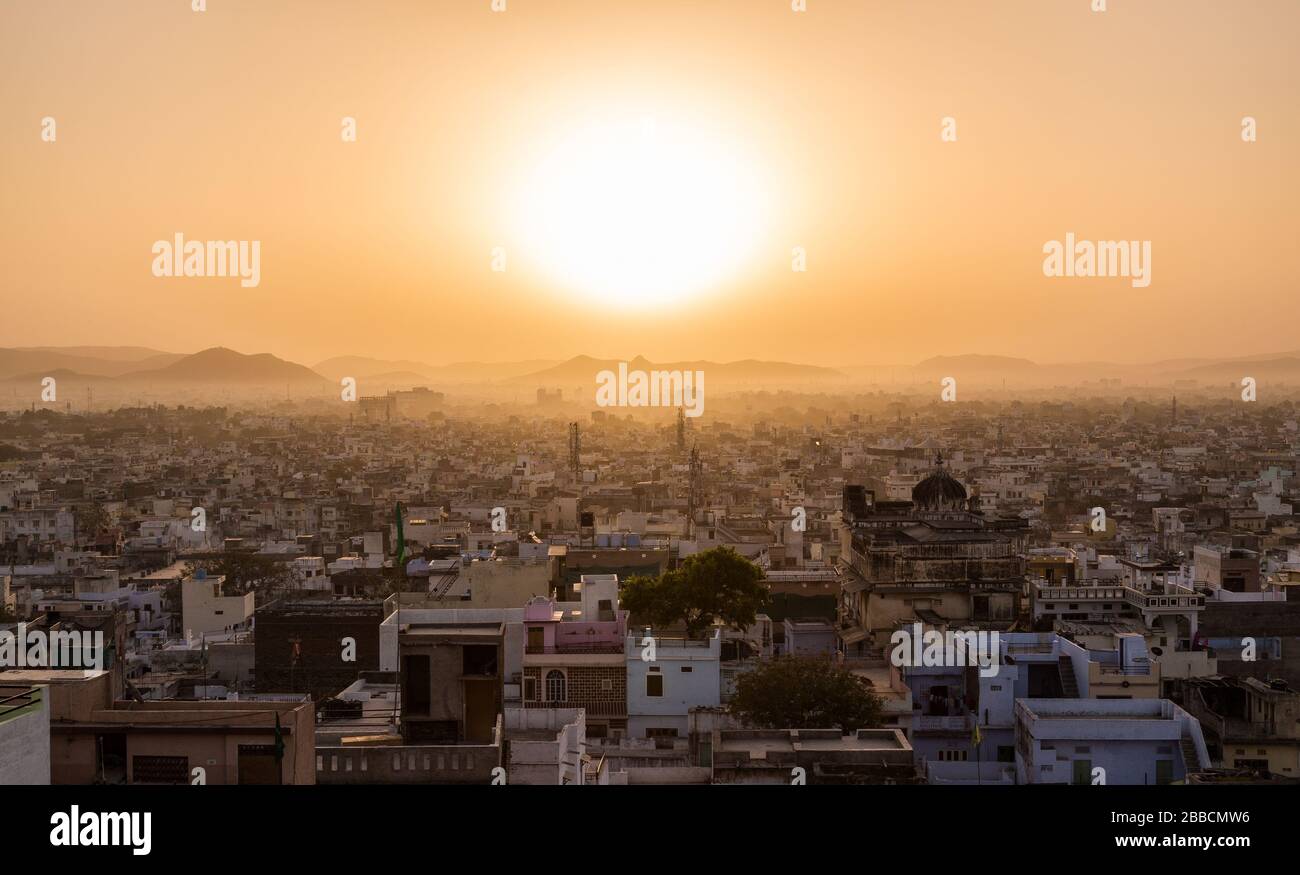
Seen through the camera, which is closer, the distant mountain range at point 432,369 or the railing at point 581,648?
the railing at point 581,648

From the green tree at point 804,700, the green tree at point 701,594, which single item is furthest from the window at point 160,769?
the green tree at point 701,594

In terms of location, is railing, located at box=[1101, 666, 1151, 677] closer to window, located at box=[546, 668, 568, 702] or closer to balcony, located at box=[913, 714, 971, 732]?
balcony, located at box=[913, 714, 971, 732]

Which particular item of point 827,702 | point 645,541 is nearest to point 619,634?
point 827,702

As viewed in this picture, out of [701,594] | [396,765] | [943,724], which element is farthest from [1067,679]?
[396,765]

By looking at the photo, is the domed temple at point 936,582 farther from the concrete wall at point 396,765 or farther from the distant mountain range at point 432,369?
the distant mountain range at point 432,369

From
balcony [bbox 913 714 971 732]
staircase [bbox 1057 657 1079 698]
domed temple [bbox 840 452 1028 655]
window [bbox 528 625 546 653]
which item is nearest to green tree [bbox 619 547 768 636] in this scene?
domed temple [bbox 840 452 1028 655]

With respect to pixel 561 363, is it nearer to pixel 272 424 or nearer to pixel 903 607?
pixel 272 424
